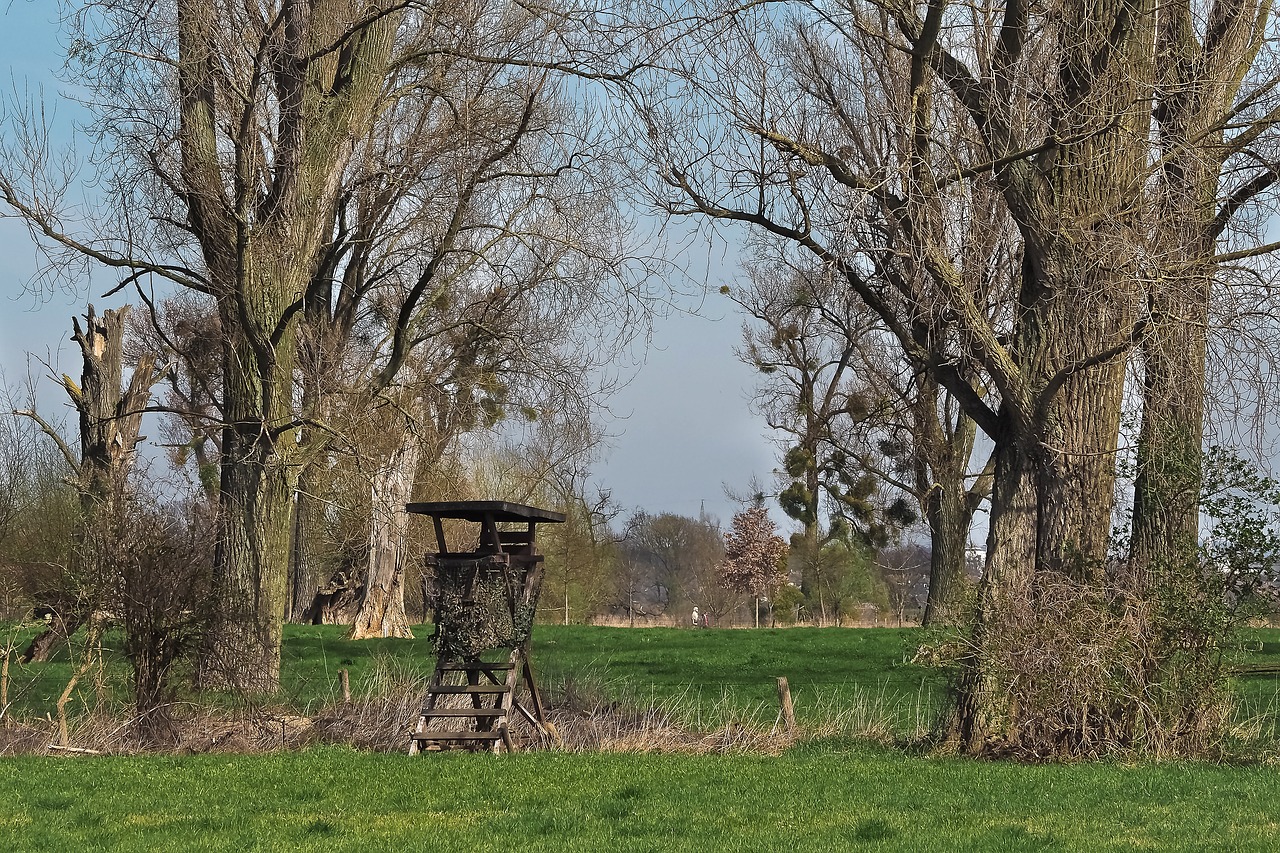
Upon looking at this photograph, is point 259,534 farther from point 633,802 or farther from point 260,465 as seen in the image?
point 633,802

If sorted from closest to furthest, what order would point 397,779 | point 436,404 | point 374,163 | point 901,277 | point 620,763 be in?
point 397,779, point 620,763, point 901,277, point 374,163, point 436,404

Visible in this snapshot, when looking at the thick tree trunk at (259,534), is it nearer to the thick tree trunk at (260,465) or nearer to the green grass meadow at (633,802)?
the thick tree trunk at (260,465)

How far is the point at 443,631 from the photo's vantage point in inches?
488

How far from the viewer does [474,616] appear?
12.2 m

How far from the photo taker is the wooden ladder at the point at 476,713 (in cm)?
1179

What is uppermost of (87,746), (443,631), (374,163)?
(374,163)

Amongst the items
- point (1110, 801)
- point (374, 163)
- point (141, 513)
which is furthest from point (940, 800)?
point (374, 163)

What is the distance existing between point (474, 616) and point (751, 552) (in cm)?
5050

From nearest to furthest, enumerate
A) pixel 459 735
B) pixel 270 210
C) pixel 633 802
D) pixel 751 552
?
pixel 633 802 < pixel 459 735 < pixel 270 210 < pixel 751 552

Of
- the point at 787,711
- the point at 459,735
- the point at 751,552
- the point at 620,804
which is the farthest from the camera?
the point at 751,552

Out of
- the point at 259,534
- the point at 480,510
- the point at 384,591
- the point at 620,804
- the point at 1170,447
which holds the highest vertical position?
the point at 1170,447

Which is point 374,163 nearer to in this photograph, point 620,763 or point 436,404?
point 436,404

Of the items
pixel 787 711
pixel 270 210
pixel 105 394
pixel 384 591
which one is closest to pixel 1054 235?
pixel 787 711

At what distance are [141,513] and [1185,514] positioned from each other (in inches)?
382
